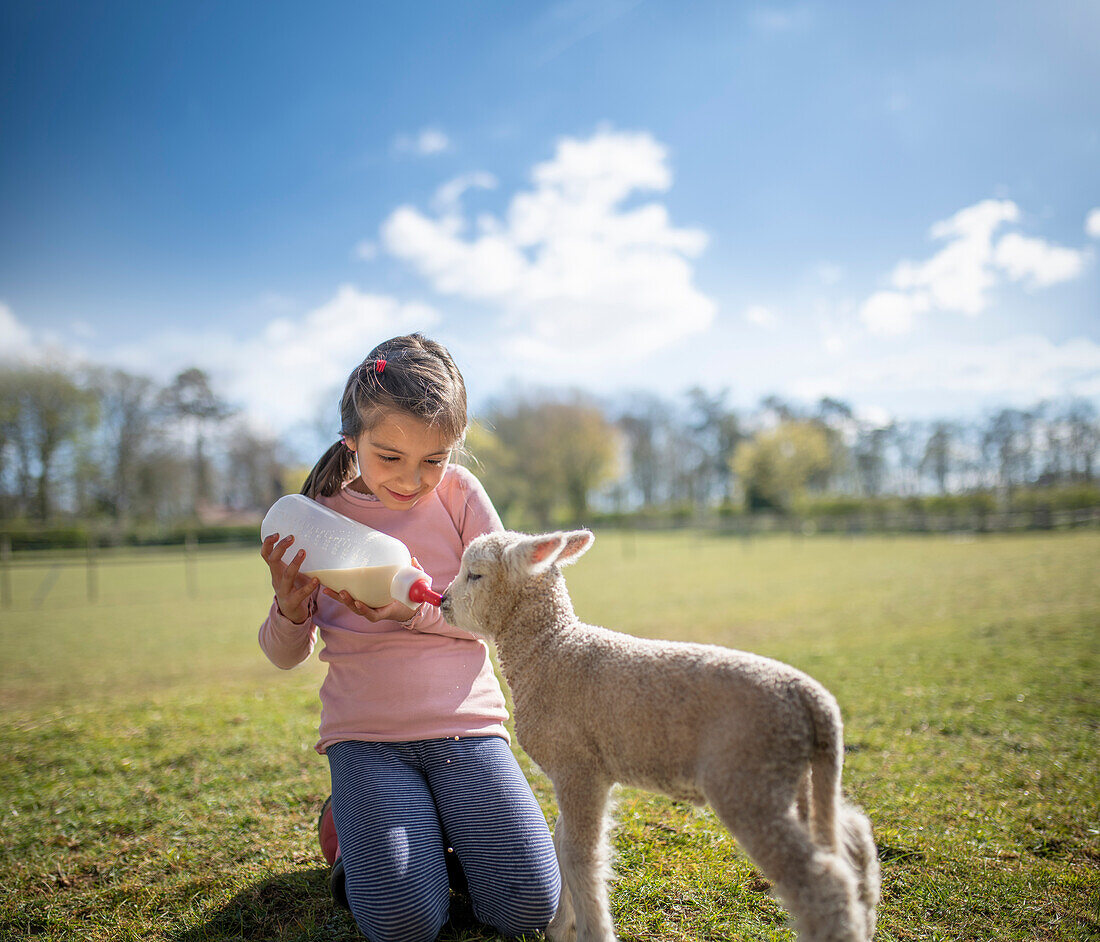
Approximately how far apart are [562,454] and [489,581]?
5764 centimetres

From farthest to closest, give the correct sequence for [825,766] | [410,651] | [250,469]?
1. [250,469]
2. [410,651]
3. [825,766]

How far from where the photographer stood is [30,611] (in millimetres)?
17953

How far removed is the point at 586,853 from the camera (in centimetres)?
234

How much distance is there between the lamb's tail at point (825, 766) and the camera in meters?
1.96

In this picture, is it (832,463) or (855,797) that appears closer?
(855,797)

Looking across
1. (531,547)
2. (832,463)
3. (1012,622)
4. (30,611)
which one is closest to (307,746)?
(531,547)

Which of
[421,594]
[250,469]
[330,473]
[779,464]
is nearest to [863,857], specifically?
[421,594]

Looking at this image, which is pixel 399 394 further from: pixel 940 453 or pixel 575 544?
pixel 940 453

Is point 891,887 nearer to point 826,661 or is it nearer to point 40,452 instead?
point 826,661

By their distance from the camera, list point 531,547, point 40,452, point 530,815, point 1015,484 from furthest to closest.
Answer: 1. point 1015,484
2. point 40,452
3. point 530,815
4. point 531,547

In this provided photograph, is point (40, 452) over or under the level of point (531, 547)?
over

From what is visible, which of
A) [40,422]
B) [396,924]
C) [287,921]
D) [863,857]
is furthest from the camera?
[40,422]

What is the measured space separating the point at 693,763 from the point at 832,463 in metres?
73.5

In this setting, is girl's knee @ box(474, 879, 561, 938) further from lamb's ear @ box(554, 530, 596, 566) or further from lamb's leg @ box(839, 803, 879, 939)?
lamb's ear @ box(554, 530, 596, 566)
